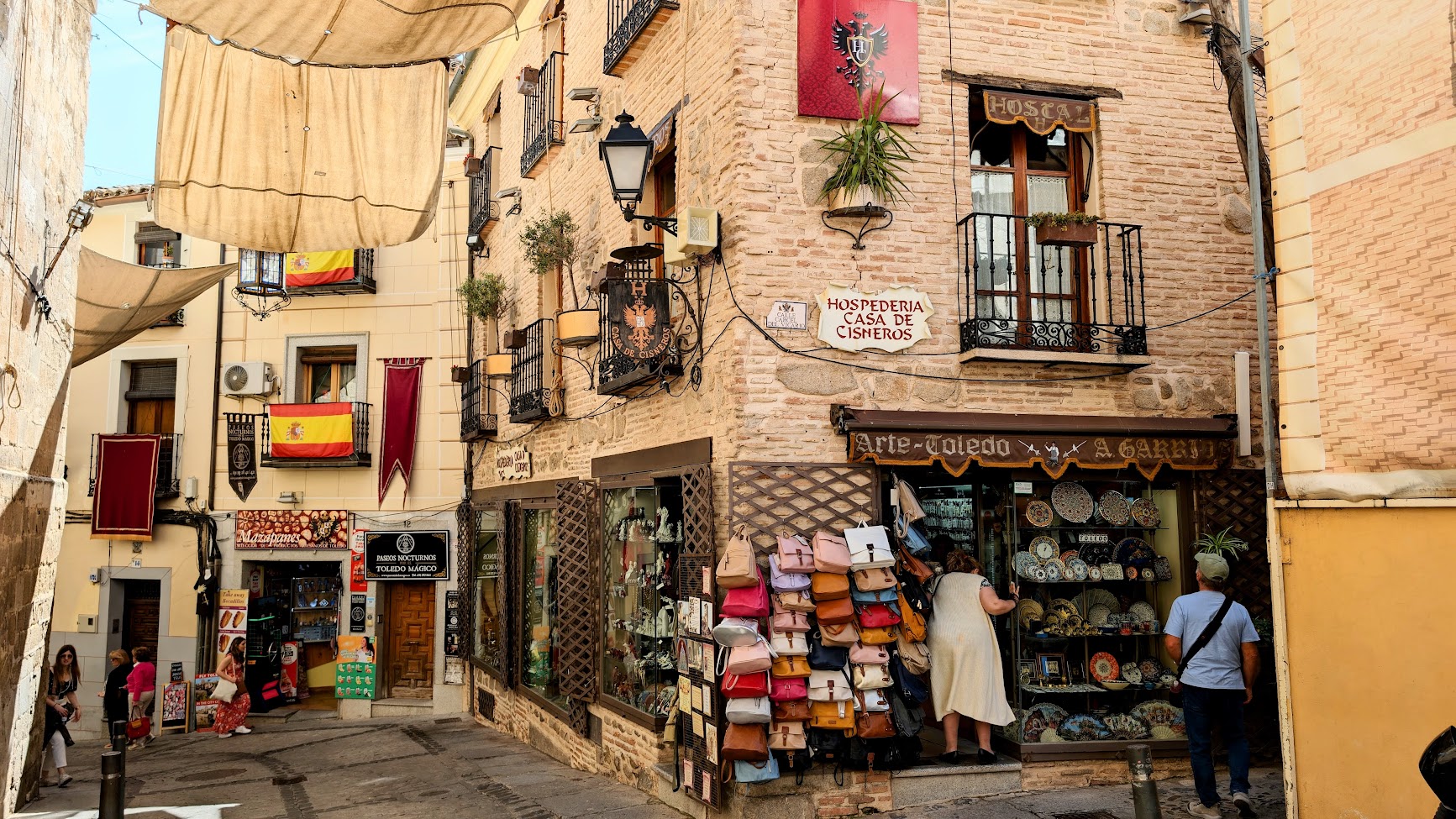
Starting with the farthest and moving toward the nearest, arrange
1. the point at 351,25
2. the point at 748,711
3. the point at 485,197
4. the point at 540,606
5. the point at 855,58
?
the point at 485,197
the point at 540,606
the point at 855,58
the point at 351,25
the point at 748,711

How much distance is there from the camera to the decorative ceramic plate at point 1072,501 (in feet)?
26.7

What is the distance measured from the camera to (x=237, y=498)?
56.1ft

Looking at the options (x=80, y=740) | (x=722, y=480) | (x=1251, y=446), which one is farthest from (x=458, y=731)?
(x=1251, y=446)

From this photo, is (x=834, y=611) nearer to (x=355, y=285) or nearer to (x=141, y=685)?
(x=141, y=685)

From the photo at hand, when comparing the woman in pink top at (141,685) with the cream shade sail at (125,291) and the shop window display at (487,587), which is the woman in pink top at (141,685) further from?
the cream shade sail at (125,291)

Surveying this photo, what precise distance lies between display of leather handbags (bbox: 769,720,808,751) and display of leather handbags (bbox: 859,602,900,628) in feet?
2.61

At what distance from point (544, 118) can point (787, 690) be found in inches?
319

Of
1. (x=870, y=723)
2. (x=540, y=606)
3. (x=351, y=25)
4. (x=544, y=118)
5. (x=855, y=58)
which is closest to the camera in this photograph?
(x=870, y=723)

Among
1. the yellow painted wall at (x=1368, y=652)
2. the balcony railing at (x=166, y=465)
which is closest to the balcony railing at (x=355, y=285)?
the balcony railing at (x=166, y=465)

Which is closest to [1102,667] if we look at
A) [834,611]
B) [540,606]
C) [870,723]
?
[870,723]

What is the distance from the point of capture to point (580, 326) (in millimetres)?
10094

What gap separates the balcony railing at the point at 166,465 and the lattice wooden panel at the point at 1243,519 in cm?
1548

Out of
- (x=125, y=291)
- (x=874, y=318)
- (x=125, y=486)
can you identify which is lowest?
(x=125, y=486)

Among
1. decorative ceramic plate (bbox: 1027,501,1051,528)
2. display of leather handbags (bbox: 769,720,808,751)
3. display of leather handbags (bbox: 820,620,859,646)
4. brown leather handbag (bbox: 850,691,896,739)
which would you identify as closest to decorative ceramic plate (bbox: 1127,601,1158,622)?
decorative ceramic plate (bbox: 1027,501,1051,528)
